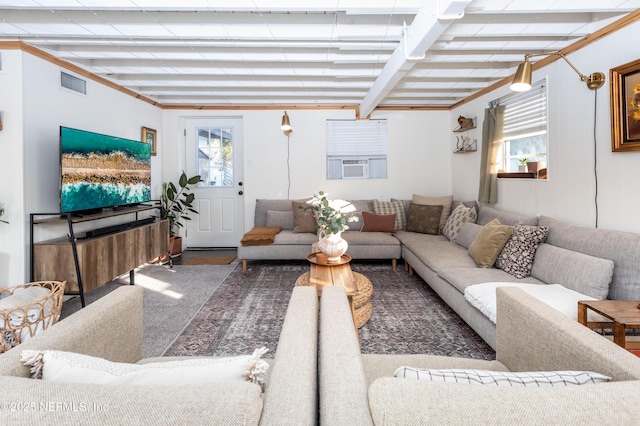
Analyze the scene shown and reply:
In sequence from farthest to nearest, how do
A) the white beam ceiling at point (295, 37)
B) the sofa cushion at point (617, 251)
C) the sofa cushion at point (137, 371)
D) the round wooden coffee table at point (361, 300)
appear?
the round wooden coffee table at point (361, 300) < the white beam ceiling at point (295, 37) < the sofa cushion at point (617, 251) < the sofa cushion at point (137, 371)

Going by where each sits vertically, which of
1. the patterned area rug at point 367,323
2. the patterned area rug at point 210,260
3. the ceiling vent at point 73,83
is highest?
the ceiling vent at point 73,83

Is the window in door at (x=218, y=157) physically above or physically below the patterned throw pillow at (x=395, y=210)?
above

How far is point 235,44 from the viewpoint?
2.93m

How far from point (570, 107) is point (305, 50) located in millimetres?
2346

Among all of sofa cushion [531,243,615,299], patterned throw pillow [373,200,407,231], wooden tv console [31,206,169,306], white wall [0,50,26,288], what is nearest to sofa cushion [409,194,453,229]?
patterned throw pillow [373,200,407,231]

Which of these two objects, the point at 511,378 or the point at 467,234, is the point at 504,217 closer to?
the point at 467,234

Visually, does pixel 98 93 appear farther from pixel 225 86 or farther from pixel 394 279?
pixel 394 279

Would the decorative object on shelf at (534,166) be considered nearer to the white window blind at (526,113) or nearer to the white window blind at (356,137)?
the white window blind at (526,113)

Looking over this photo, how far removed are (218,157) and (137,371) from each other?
5.08m

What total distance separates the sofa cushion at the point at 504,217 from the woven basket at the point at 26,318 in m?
3.68

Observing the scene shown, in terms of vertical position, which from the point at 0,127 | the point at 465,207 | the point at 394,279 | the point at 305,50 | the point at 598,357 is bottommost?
the point at 394,279

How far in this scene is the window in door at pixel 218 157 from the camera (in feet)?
18.4

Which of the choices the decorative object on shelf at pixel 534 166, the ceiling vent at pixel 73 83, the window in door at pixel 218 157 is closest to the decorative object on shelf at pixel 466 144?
the decorative object on shelf at pixel 534 166

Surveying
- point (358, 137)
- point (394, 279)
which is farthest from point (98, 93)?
point (394, 279)
